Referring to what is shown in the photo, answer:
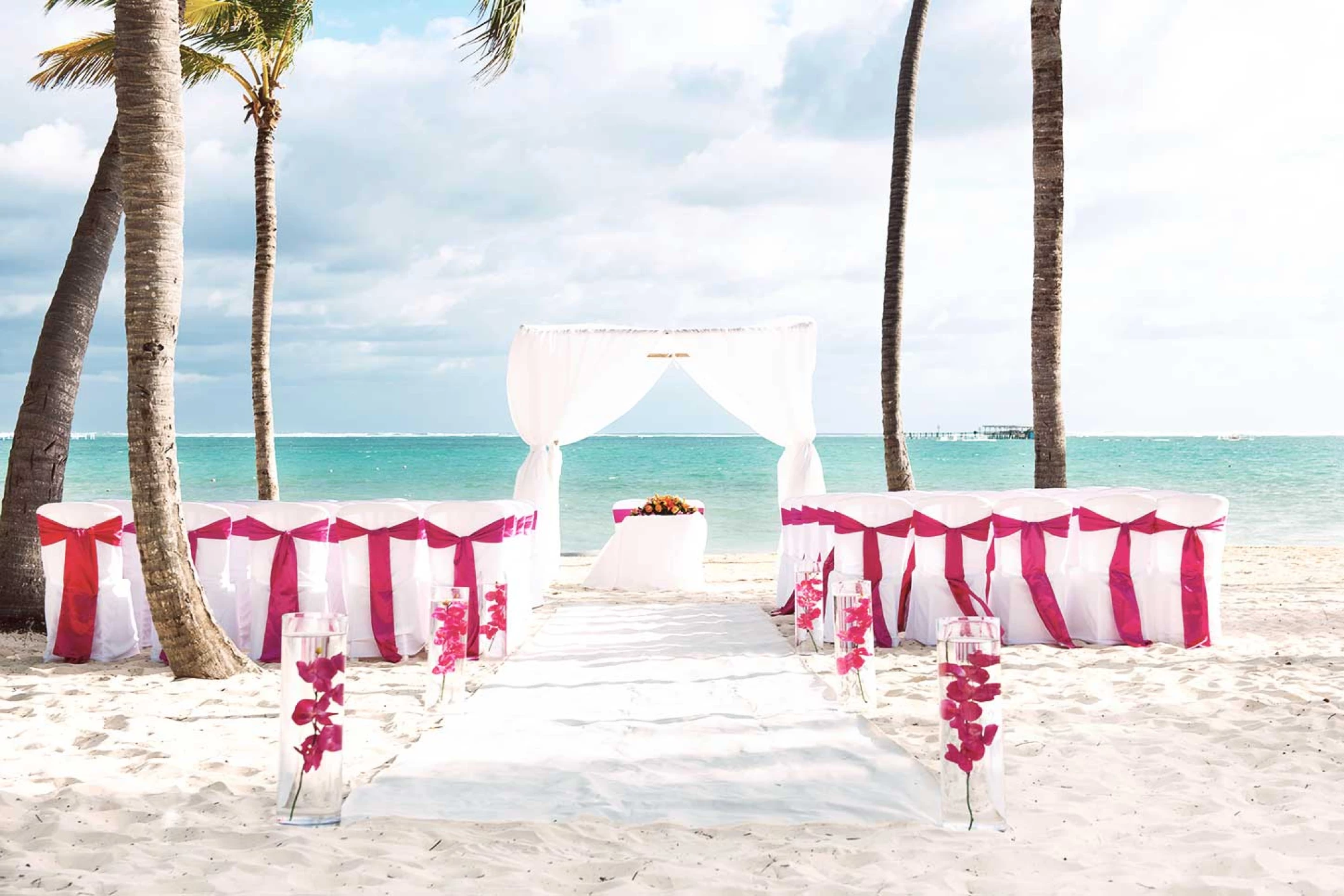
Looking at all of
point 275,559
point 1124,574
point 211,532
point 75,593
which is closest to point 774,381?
point 1124,574

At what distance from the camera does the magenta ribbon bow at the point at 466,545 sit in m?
6.23

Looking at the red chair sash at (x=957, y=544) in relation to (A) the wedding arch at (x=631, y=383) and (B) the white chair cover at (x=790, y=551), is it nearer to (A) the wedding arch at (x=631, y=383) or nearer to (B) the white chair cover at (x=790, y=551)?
(B) the white chair cover at (x=790, y=551)

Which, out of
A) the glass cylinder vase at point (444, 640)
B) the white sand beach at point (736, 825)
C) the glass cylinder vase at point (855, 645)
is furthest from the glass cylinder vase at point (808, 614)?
the glass cylinder vase at point (444, 640)

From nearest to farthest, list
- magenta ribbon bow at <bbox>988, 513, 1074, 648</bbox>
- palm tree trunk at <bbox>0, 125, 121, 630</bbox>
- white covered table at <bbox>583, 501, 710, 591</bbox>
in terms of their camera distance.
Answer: magenta ribbon bow at <bbox>988, 513, 1074, 648</bbox>, palm tree trunk at <bbox>0, 125, 121, 630</bbox>, white covered table at <bbox>583, 501, 710, 591</bbox>

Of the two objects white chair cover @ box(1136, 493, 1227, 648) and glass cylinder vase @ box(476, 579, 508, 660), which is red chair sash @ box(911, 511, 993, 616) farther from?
glass cylinder vase @ box(476, 579, 508, 660)

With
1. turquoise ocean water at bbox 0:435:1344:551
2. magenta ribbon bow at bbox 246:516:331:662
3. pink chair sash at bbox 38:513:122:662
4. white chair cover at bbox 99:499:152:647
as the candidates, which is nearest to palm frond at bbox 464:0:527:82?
magenta ribbon bow at bbox 246:516:331:662

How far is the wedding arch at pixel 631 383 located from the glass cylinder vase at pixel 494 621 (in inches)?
162

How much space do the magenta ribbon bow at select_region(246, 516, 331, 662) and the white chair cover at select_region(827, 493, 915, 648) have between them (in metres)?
3.17

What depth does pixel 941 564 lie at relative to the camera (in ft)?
20.7

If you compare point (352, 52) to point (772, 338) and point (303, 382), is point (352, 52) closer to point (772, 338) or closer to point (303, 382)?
point (772, 338)

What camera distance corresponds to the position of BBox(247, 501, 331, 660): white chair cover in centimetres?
595

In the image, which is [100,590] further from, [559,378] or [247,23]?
[247,23]

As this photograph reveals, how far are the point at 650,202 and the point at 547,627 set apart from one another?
38.7 meters

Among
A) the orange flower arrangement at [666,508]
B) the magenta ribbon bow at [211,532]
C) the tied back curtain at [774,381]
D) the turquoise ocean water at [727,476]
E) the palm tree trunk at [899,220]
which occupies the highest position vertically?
the palm tree trunk at [899,220]
